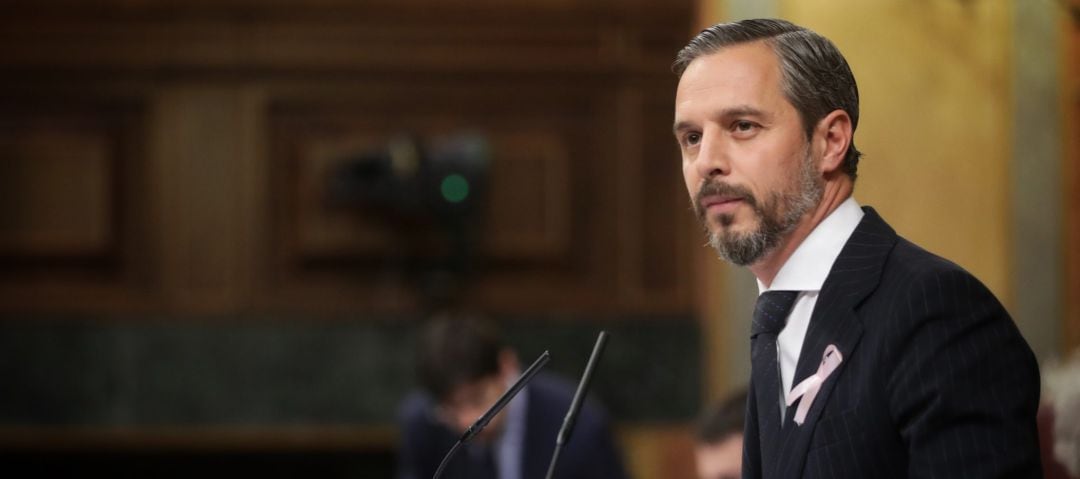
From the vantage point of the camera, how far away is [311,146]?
496cm

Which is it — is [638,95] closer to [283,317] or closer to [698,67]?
[283,317]

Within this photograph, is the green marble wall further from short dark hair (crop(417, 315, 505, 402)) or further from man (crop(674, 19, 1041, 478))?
man (crop(674, 19, 1041, 478))

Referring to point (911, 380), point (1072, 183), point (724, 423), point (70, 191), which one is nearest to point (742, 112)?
point (911, 380)

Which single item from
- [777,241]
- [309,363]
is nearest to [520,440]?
[309,363]

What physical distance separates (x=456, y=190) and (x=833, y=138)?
11.8 feet

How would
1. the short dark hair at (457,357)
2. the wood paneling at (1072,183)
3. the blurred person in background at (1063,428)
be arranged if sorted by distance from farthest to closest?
1. the wood paneling at (1072,183)
2. the short dark hair at (457,357)
3. the blurred person in background at (1063,428)

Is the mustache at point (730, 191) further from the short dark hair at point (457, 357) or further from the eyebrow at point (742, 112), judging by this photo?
the short dark hair at point (457, 357)

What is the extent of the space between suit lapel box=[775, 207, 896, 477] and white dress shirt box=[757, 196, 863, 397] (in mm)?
15

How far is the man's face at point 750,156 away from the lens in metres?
1.27

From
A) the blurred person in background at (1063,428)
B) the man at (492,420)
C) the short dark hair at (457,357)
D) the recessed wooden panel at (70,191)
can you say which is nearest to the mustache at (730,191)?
the blurred person in background at (1063,428)

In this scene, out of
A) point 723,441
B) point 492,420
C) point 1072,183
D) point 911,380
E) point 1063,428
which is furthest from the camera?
point 1072,183

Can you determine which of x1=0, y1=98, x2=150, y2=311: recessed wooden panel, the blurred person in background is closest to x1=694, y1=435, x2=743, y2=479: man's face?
the blurred person in background

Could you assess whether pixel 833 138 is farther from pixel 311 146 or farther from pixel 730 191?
pixel 311 146

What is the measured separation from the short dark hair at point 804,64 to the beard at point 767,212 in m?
0.04
